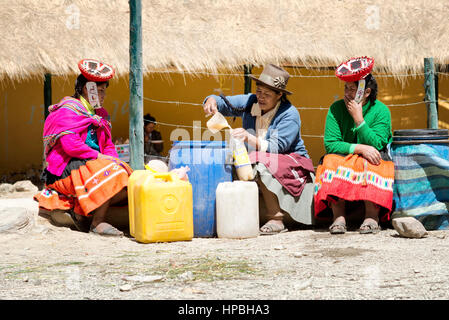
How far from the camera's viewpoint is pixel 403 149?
5.31 metres

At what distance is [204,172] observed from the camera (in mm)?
5152

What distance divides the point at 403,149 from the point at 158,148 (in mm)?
5406

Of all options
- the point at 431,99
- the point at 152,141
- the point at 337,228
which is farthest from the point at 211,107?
the point at 152,141

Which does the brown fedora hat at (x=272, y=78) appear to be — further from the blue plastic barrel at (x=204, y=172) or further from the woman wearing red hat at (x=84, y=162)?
the woman wearing red hat at (x=84, y=162)

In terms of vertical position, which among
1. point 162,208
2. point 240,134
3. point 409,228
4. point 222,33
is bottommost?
point 409,228

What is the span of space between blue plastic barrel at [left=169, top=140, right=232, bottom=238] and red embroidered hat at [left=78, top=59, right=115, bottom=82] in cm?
78

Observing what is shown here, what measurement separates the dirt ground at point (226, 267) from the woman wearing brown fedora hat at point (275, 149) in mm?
209

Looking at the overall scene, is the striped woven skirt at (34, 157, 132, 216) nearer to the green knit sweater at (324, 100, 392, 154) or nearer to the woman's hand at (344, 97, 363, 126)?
the green knit sweater at (324, 100, 392, 154)

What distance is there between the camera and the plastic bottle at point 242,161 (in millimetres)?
5121

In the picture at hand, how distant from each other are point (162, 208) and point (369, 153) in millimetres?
1611

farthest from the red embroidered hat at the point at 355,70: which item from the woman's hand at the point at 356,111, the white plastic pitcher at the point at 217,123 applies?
the white plastic pitcher at the point at 217,123

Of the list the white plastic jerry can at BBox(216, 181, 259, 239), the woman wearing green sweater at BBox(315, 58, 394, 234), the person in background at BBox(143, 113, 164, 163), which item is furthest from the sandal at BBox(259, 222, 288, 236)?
the person in background at BBox(143, 113, 164, 163)

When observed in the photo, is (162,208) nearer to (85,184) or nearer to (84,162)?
(85,184)

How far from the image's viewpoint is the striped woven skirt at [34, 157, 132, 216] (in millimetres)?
5121
